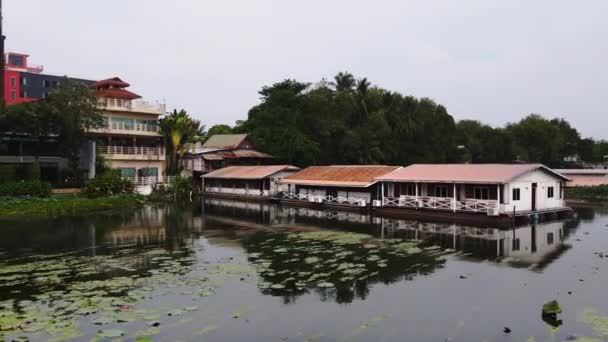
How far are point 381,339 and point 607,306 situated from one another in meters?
7.41

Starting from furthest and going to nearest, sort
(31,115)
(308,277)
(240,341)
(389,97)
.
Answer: (389,97)
(31,115)
(308,277)
(240,341)

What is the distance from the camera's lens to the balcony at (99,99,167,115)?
2257 inches

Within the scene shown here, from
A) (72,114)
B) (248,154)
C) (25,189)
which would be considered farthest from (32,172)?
(248,154)

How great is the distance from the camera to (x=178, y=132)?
203 ft

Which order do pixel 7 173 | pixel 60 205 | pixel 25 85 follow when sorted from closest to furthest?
pixel 60 205
pixel 7 173
pixel 25 85

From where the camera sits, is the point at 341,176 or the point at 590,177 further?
Answer: the point at 590,177

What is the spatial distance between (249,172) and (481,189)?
28.9 meters

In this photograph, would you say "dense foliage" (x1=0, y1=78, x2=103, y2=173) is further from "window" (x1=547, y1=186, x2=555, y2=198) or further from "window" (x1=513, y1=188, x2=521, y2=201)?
"window" (x1=547, y1=186, x2=555, y2=198)

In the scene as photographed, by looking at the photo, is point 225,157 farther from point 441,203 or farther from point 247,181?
point 441,203

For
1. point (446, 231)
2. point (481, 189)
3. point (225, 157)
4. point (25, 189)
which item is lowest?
point (446, 231)

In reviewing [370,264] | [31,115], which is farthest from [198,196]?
[370,264]

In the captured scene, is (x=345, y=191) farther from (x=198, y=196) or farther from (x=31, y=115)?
(x=31, y=115)

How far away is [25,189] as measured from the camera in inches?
1652

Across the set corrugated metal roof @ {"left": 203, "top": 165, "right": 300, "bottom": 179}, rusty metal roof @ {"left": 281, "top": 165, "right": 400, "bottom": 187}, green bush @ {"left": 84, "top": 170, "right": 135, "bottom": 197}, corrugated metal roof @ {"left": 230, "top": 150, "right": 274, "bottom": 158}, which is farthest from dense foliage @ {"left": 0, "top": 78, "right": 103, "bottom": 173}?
corrugated metal roof @ {"left": 230, "top": 150, "right": 274, "bottom": 158}
